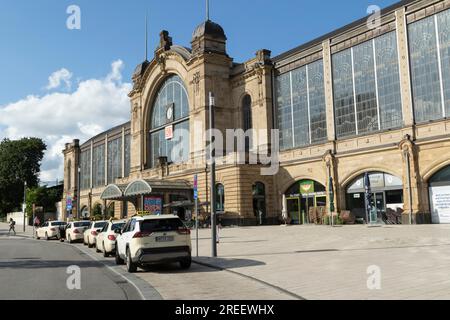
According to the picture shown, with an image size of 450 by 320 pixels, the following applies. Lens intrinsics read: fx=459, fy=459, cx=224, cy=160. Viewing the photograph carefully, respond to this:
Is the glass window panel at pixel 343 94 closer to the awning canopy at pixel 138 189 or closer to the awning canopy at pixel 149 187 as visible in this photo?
the awning canopy at pixel 149 187

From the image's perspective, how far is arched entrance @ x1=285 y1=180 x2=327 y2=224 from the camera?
129ft

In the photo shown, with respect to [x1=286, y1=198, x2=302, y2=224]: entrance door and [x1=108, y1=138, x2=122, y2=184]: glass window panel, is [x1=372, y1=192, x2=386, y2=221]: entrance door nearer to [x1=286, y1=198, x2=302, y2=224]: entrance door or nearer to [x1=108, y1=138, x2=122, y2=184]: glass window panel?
[x1=286, y1=198, x2=302, y2=224]: entrance door

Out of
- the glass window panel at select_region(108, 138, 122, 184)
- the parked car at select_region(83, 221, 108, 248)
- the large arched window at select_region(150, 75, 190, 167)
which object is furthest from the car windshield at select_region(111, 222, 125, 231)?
the glass window panel at select_region(108, 138, 122, 184)

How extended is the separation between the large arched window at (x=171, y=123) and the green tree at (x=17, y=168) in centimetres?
3943

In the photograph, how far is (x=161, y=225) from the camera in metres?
13.6

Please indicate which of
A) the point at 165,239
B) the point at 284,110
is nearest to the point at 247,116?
the point at 284,110

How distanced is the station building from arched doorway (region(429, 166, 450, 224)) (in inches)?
2.6

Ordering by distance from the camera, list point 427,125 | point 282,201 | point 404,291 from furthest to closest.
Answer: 1. point 282,201
2. point 427,125
3. point 404,291

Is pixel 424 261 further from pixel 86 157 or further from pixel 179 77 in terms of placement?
pixel 86 157

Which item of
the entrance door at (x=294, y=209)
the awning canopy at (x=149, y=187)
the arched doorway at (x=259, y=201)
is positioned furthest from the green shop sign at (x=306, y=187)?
the awning canopy at (x=149, y=187)

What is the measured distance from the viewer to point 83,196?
82.9m

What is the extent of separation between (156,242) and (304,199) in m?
29.2
